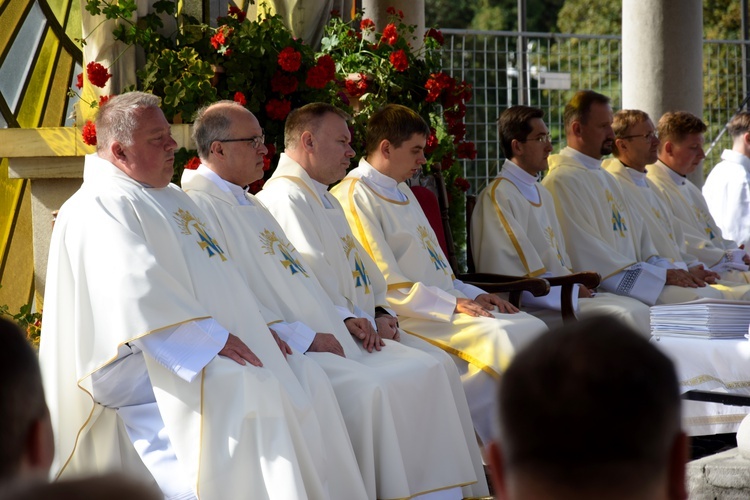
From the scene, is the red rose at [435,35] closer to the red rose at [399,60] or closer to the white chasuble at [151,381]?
the red rose at [399,60]

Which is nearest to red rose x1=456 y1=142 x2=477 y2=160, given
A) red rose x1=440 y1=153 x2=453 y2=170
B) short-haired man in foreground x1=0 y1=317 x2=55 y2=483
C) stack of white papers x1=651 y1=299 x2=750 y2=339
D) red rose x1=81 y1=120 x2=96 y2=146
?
red rose x1=440 y1=153 x2=453 y2=170

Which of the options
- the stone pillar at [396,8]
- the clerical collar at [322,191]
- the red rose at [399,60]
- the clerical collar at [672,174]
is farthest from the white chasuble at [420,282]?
the clerical collar at [672,174]

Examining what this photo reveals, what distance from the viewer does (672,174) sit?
8.23 meters

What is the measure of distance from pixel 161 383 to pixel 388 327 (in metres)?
1.62

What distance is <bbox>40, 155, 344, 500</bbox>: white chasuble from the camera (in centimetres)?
362

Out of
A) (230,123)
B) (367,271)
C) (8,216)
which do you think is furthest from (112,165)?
(8,216)

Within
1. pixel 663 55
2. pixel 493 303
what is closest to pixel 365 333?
pixel 493 303

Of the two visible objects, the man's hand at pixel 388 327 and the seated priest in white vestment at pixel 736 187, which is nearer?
the man's hand at pixel 388 327

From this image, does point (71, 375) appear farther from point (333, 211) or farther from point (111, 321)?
point (333, 211)

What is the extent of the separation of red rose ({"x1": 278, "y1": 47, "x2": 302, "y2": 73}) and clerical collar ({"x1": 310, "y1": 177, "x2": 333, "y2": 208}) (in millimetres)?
753

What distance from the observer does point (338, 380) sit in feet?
13.9

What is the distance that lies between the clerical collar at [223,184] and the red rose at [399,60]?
6.81 ft

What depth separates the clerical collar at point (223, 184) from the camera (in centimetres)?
470

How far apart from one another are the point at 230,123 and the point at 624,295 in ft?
10.4
